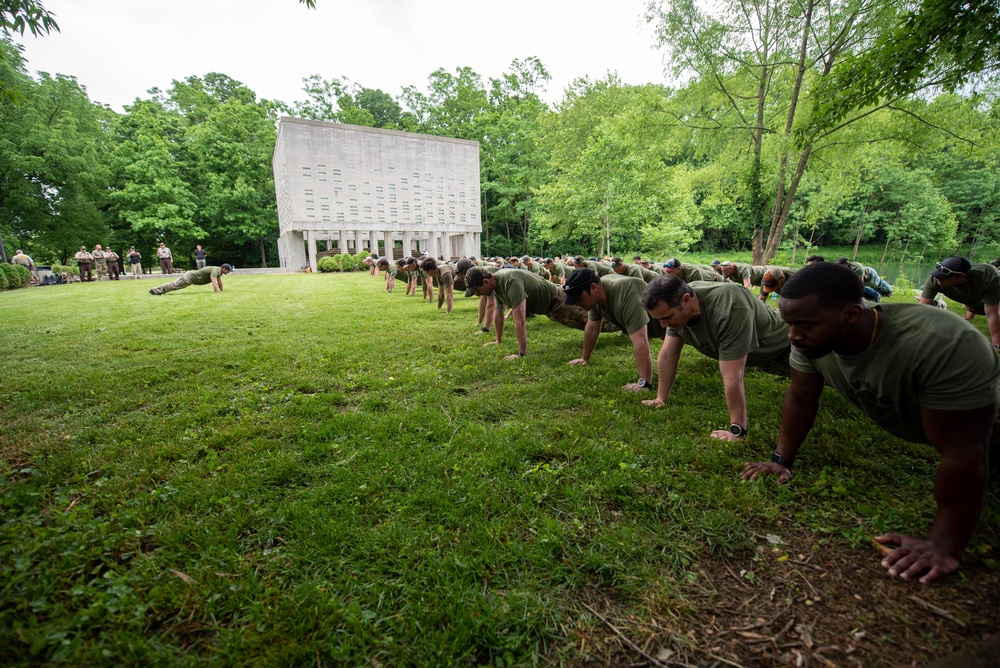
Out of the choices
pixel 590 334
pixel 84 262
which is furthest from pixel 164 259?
pixel 590 334

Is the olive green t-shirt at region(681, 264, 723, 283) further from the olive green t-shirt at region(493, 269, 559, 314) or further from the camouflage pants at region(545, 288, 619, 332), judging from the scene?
the olive green t-shirt at region(493, 269, 559, 314)

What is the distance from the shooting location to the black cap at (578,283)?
15.5 feet

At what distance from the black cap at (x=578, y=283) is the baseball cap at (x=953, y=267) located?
533 cm

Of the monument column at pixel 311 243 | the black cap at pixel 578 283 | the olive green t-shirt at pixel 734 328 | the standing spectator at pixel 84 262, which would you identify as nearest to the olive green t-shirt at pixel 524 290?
the black cap at pixel 578 283

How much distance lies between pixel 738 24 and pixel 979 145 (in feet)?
28.1

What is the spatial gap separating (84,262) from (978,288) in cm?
3261

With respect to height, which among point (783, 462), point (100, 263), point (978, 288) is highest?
point (100, 263)

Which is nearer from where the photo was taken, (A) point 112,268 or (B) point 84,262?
(B) point 84,262

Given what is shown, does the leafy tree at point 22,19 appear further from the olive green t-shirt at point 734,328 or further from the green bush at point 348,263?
the green bush at point 348,263

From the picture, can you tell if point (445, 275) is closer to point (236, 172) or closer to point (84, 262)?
point (84, 262)

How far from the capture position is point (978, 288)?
20.0 ft

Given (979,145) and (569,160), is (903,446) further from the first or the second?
(569,160)

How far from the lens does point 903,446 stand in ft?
10.8

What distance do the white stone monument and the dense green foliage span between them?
21.8ft
